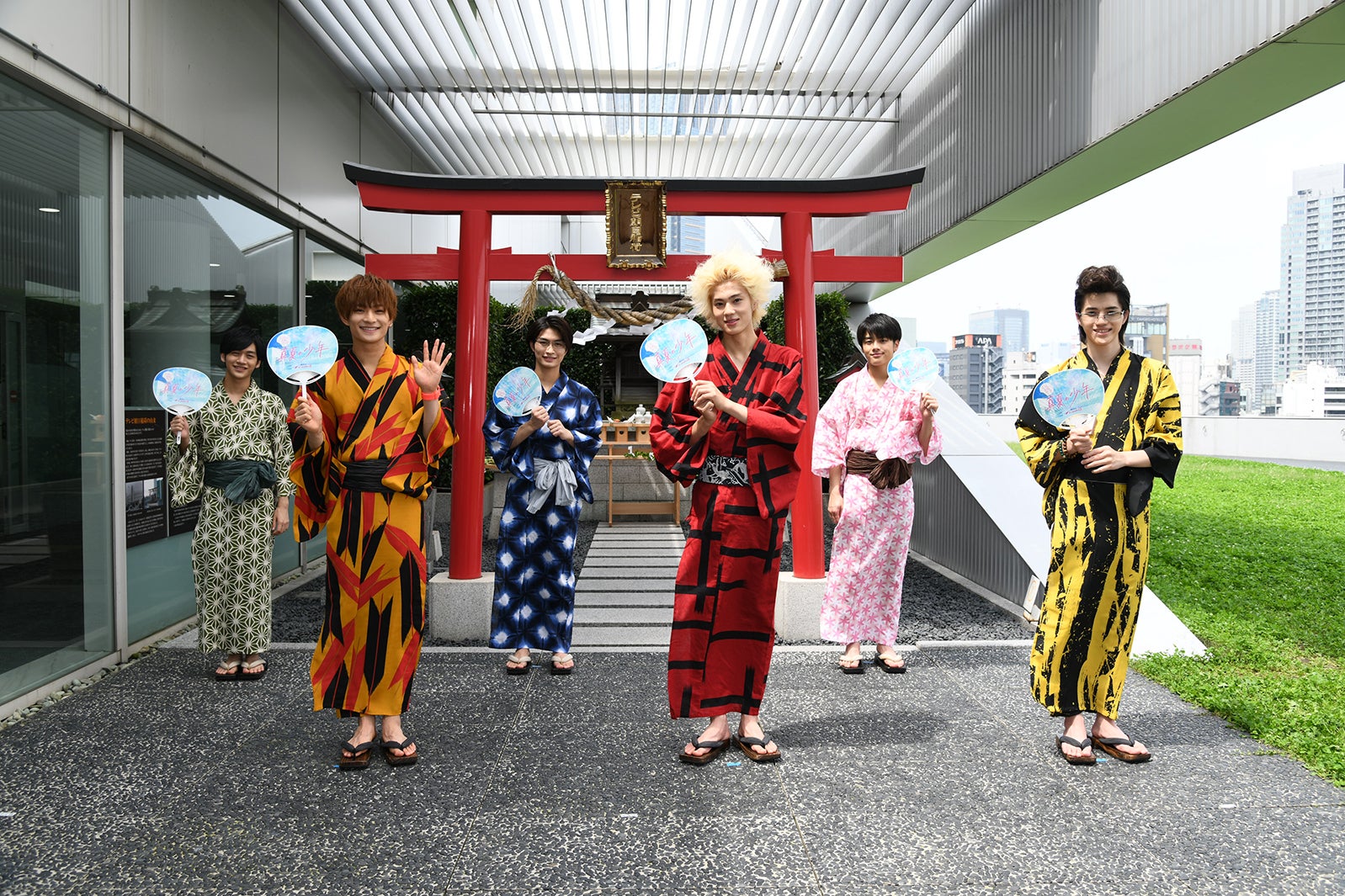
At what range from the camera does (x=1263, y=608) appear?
544 cm

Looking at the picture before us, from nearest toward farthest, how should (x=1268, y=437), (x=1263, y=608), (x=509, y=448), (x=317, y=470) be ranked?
1. (x=317, y=470)
2. (x=509, y=448)
3. (x=1263, y=608)
4. (x=1268, y=437)

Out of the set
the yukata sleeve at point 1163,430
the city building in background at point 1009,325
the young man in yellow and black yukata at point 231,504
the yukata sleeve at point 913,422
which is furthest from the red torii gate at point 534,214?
the city building in background at point 1009,325

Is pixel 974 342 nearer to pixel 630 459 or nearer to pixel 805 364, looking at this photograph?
pixel 630 459

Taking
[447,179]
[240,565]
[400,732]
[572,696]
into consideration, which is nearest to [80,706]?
[240,565]

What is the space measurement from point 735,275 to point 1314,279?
4318 centimetres

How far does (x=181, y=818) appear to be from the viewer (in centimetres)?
244

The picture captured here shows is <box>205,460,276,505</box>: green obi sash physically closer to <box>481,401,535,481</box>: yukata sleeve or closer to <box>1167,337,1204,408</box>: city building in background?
<box>481,401,535,481</box>: yukata sleeve

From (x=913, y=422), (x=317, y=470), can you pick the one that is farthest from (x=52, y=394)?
(x=913, y=422)

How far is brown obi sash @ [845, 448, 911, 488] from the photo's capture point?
3.94 m

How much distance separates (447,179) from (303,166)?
2.49m

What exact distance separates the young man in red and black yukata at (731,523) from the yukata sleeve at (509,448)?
1.23 m

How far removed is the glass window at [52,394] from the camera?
3391 millimetres

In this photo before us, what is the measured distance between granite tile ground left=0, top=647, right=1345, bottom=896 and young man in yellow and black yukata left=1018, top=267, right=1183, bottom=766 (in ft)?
0.75

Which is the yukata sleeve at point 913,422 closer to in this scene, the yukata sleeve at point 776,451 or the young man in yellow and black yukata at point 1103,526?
the young man in yellow and black yukata at point 1103,526
